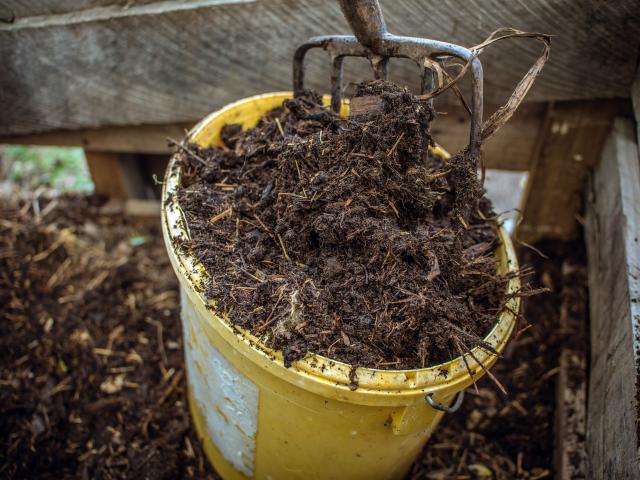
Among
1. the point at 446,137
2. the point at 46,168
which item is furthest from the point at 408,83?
the point at 46,168

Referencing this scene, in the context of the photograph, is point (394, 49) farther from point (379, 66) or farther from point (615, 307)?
point (615, 307)

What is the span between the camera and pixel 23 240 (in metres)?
2.21

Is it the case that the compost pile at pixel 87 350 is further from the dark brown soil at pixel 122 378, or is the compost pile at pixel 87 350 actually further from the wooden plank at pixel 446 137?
the wooden plank at pixel 446 137

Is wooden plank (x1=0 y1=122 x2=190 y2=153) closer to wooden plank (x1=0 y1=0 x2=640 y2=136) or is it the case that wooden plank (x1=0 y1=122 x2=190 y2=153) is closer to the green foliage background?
wooden plank (x1=0 y1=0 x2=640 y2=136)

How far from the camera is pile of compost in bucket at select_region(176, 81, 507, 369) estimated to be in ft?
3.61

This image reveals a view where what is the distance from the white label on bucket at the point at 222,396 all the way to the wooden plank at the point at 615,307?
2.78 feet

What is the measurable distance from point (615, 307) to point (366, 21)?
98cm

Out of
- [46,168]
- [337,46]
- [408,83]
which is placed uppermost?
[337,46]

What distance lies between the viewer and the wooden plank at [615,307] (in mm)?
1202

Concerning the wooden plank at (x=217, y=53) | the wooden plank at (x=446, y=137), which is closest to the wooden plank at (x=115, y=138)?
the wooden plank at (x=446, y=137)

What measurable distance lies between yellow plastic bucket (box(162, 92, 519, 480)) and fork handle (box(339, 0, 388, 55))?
31cm

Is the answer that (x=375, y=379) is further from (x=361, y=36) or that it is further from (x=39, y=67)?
(x=39, y=67)

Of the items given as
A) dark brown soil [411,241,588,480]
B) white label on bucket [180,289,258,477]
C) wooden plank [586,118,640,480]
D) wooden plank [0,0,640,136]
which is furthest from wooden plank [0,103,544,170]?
white label on bucket [180,289,258,477]

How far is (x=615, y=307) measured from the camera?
1.40 metres
